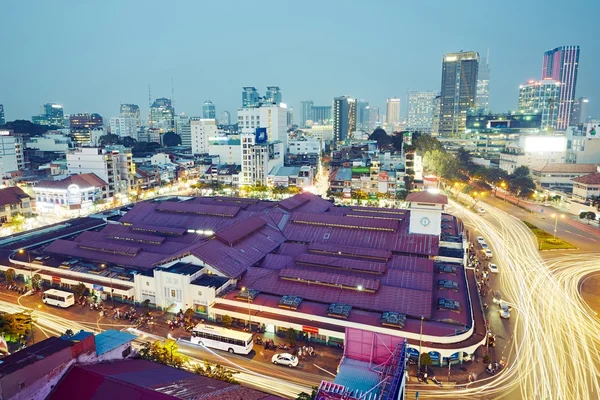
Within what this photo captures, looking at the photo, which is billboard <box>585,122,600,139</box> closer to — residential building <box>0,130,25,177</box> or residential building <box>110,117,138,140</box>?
residential building <box>0,130,25,177</box>

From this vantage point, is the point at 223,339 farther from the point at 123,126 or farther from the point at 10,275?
the point at 123,126

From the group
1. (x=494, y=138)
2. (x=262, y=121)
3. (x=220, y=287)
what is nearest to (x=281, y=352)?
(x=220, y=287)

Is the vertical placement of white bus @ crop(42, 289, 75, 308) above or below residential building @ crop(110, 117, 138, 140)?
below

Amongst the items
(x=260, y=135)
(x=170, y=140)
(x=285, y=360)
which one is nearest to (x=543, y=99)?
(x=260, y=135)

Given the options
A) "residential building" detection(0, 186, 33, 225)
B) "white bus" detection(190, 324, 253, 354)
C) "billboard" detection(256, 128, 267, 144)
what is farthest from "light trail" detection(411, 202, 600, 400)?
"residential building" detection(0, 186, 33, 225)

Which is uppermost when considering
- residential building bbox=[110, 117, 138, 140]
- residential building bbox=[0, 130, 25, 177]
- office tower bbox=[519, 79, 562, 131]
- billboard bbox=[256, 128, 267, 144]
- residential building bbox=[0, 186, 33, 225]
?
office tower bbox=[519, 79, 562, 131]

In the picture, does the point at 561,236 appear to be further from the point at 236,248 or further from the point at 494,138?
the point at 494,138
